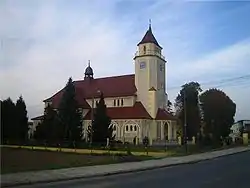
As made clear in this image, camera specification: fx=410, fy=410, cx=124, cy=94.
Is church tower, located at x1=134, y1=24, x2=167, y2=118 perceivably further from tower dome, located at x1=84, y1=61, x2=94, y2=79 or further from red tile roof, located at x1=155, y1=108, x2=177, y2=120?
tower dome, located at x1=84, y1=61, x2=94, y2=79

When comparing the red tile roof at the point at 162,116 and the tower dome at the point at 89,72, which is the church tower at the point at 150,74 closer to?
the red tile roof at the point at 162,116

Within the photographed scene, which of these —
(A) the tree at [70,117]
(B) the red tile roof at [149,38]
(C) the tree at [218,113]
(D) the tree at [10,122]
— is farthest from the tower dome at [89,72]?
(C) the tree at [218,113]

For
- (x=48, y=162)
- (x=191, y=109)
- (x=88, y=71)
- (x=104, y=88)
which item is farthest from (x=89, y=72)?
(x=48, y=162)

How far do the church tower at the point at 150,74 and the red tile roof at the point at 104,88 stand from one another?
7.02 ft

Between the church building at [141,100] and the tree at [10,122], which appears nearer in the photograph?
the tree at [10,122]

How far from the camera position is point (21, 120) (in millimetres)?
63750

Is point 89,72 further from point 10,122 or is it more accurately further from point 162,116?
point 10,122

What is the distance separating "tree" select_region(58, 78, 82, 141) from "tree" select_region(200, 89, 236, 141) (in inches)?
813

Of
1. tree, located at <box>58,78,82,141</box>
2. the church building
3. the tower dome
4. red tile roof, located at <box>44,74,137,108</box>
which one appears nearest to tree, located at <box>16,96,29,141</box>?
tree, located at <box>58,78,82,141</box>

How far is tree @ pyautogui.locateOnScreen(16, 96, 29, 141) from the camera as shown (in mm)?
61634

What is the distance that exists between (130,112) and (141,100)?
3401 mm

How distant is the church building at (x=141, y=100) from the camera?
70250mm

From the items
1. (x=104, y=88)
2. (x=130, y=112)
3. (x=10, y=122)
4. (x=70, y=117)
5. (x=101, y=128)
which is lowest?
(x=101, y=128)

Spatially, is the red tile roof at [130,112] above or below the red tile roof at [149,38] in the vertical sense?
below
